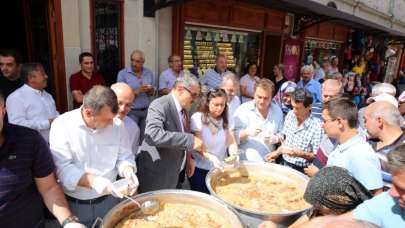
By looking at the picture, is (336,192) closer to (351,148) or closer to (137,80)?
(351,148)

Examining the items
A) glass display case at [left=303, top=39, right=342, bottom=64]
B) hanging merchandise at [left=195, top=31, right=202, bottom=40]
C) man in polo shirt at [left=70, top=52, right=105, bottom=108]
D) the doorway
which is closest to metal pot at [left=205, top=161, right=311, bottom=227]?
man in polo shirt at [left=70, top=52, right=105, bottom=108]

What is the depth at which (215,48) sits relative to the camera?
6.32m

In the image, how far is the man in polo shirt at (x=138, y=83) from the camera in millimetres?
4094

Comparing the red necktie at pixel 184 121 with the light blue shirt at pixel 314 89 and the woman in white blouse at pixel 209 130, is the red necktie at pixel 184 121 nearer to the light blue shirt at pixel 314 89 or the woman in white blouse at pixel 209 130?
the woman in white blouse at pixel 209 130

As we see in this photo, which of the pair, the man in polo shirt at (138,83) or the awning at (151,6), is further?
the awning at (151,6)

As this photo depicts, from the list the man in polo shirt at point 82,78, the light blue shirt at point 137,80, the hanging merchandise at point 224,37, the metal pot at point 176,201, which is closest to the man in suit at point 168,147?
the metal pot at point 176,201

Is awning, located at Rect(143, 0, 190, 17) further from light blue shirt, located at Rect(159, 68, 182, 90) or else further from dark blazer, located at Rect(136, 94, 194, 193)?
dark blazer, located at Rect(136, 94, 194, 193)

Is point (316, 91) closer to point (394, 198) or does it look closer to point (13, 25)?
point (394, 198)

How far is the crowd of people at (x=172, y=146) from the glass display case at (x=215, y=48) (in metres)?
2.13

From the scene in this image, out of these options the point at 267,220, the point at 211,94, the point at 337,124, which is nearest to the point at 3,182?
the point at 267,220

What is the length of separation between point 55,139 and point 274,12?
6.89 metres

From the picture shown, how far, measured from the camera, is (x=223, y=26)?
19.7ft

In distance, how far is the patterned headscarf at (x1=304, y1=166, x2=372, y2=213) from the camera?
1.41 metres

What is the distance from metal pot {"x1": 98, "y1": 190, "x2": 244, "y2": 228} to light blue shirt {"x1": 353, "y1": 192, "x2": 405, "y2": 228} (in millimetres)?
609
